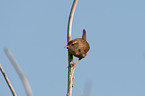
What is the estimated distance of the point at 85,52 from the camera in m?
6.42

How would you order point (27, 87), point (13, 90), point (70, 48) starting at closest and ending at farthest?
point (27, 87) < point (13, 90) < point (70, 48)

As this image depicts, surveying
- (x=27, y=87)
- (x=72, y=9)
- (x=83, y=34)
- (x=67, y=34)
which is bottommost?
(x=27, y=87)

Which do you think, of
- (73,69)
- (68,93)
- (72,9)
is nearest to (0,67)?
(68,93)

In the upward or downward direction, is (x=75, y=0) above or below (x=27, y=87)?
above

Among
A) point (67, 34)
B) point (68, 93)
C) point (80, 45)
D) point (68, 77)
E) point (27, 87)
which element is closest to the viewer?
point (27, 87)

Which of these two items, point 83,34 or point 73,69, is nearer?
point 73,69

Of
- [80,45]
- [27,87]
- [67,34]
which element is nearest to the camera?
[27,87]

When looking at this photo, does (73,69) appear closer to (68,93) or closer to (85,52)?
(68,93)

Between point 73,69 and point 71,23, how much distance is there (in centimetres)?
87

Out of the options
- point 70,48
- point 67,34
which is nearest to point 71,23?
point 67,34

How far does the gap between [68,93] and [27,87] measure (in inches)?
78.5

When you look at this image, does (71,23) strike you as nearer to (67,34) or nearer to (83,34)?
(67,34)

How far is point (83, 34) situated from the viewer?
672cm

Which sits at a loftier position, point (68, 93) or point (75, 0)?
point (75, 0)
